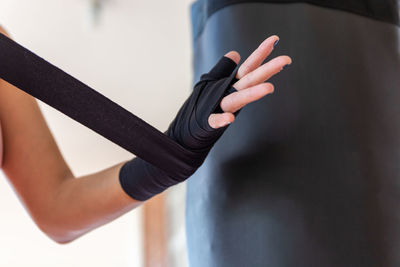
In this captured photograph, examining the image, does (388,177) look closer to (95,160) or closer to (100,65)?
(100,65)

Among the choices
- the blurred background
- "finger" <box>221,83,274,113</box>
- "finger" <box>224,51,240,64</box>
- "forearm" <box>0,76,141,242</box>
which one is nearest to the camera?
"finger" <box>221,83,274,113</box>

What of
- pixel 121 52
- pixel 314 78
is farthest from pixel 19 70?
pixel 121 52

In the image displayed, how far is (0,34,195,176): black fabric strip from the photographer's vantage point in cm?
51

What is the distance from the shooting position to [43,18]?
1.83 metres

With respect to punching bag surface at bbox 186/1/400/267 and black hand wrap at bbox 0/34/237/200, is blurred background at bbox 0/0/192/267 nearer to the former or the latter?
punching bag surface at bbox 186/1/400/267

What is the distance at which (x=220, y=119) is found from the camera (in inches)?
18.9

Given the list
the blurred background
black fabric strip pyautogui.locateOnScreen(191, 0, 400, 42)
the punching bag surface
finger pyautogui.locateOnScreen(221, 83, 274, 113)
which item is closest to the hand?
finger pyautogui.locateOnScreen(221, 83, 274, 113)

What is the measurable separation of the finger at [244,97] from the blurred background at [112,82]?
1.42 metres

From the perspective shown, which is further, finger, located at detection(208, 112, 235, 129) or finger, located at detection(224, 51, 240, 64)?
finger, located at detection(224, 51, 240, 64)

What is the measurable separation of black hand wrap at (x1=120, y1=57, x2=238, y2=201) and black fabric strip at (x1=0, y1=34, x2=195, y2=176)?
0.05 m

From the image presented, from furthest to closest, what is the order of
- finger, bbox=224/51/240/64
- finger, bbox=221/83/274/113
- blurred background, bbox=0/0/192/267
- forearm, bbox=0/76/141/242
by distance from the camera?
blurred background, bbox=0/0/192/267, forearm, bbox=0/76/141/242, finger, bbox=224/51/240/64, finger, bbox=221/83/274/113

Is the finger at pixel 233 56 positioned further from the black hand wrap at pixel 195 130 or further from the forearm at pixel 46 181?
the forearm at pixel 46 181

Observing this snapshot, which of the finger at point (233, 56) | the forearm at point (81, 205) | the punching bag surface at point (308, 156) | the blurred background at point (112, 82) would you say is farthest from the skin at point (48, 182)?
the blurred background at point (112, 82)

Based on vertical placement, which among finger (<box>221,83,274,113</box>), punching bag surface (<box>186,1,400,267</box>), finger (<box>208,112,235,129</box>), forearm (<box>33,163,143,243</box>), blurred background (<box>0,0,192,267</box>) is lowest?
blurred background (<box>0,0,192,267</box>)
